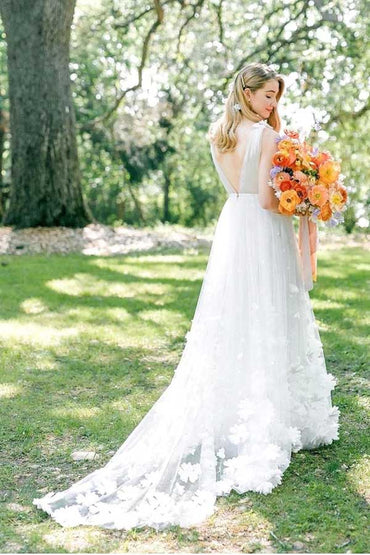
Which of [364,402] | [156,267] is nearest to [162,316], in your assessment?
[156,267]

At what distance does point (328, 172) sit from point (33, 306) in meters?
4.91

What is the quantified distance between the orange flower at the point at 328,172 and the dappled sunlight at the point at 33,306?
4671 mm

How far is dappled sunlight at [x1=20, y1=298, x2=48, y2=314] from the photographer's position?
8.07 metres

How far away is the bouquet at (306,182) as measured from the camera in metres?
3.97

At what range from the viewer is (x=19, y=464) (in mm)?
4395

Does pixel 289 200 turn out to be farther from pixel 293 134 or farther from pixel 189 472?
pixel 189 472

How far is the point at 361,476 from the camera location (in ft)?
13.3

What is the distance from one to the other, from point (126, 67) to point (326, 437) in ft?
61.4

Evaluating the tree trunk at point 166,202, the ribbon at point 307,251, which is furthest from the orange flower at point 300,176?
the tree trunk at point 166,202

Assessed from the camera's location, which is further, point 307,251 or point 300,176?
point 307,251

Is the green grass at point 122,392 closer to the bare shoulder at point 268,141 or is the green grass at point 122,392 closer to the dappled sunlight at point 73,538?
the dappled sunlight at point 73,538

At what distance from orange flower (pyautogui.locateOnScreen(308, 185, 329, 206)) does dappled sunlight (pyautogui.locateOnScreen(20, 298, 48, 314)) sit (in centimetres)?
466

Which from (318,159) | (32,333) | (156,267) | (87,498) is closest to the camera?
(87,498)

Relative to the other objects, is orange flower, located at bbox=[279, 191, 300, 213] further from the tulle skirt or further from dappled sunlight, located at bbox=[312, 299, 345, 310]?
dappled sunlight, located at bbox=[312, 299, 345, 310]
